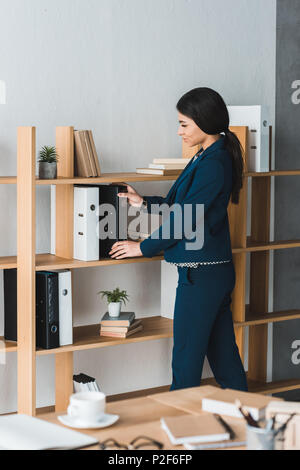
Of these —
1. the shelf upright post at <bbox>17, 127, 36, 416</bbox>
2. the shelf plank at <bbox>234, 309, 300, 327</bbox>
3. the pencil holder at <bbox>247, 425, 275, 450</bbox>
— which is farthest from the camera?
the shelf plank at <bbox>234, 309, 300, 327</bbox>

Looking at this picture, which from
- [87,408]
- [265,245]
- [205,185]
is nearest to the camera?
[87,408]

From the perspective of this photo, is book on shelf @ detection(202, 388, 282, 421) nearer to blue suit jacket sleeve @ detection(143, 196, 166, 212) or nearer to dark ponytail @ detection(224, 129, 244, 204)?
dark ponytail @ detection(224, 129, 244, 204)

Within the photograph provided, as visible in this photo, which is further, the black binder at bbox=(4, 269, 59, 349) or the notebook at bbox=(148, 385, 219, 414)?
the black binder at bbox=(4, 269, 59, 349)

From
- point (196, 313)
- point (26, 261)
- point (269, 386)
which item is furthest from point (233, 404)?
point (269, 386)

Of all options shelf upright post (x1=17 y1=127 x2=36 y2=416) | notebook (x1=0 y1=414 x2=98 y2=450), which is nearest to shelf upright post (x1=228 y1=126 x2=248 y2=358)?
shelf upright post (x1=17 y1=127 x2=36 y2=416)

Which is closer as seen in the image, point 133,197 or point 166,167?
point 133,197

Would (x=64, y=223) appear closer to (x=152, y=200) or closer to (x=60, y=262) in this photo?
(x=60, y=262)

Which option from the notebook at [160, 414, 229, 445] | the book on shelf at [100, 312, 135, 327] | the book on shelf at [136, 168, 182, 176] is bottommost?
the book on shelf at [100, 312, 135, 327]

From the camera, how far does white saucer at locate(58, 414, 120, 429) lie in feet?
5.68

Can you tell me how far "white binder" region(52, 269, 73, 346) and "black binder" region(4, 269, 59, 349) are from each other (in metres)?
0.02

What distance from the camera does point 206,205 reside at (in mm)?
3184

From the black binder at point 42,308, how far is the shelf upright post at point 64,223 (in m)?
0.20

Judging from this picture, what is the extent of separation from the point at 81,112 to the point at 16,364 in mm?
1278

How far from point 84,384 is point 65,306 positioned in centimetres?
42
